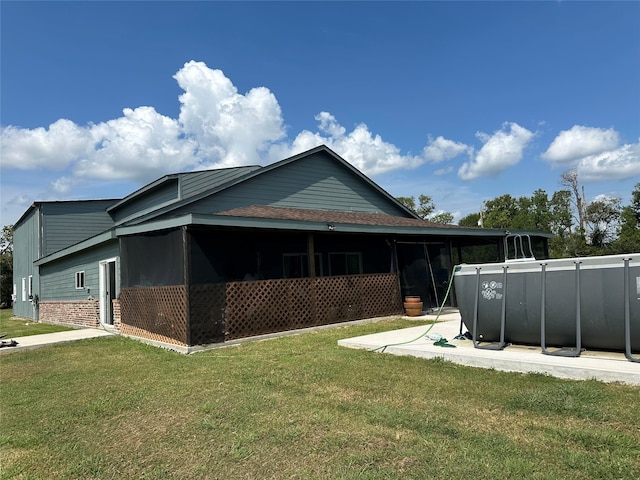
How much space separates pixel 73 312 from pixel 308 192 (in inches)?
359

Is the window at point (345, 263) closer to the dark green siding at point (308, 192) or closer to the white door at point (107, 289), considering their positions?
the dark green siding at point (308, 192)

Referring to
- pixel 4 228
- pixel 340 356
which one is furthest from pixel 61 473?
pixel 4 228

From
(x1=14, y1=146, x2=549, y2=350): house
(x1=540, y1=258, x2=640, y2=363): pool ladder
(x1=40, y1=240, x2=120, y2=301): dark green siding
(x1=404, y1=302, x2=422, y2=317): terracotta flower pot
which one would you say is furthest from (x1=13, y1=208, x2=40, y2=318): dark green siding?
(x1=540, y1=258, x2=640, y2=363): pool ladder

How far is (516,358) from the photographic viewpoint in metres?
5.71

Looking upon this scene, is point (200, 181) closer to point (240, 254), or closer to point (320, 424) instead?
point (240, 254)

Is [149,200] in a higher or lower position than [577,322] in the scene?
higher

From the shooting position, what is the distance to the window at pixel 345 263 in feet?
45.7

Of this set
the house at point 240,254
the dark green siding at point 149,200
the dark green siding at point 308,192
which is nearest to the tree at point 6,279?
the house at point 240,254

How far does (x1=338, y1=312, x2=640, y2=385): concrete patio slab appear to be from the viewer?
195 inches

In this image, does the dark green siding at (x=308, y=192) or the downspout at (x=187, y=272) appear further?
the dark green siding at (x=308, y=192)

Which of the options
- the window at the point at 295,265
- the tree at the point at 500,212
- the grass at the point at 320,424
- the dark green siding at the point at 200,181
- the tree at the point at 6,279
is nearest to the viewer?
the grass at the point at 320,424

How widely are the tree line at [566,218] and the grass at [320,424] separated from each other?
87.8 feet

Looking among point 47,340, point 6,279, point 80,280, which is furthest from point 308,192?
point 6,279

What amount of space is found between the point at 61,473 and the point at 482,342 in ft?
19.4
